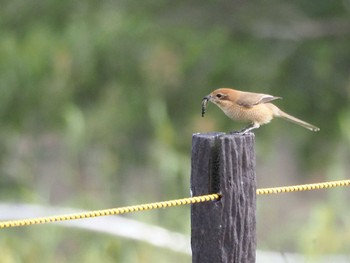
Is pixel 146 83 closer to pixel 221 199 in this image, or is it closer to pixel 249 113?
pixel 249 113

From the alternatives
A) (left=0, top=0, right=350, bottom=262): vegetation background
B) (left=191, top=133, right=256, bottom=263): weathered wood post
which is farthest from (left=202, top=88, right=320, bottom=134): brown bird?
(left=0, top=0, right=350, bottom=262): vegetation background

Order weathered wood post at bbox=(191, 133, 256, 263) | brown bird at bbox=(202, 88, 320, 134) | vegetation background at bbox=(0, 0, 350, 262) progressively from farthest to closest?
vegetation background at bbox=(0, 0, 350, 262), brown bird at bbox=(202, 88, 320, 134), weathered wood post at bbox=(191, 133, 256, 263)

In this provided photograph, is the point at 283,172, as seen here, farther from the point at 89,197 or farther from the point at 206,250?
the point at 206,250

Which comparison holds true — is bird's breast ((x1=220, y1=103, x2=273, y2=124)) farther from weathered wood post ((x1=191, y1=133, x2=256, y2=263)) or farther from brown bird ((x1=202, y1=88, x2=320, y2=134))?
weathered wood post ((x1=191, y1=133, x2=256, y2=263))

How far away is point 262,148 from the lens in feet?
24.4

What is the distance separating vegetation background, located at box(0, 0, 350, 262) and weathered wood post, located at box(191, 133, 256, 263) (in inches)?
156

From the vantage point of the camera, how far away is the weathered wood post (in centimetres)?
231

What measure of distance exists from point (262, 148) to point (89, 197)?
1726 millimetres

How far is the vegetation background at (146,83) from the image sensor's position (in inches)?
274

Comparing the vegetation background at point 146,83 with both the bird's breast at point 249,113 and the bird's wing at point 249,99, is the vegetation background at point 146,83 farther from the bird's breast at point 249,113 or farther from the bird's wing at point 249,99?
the bird's wing at point 249,99

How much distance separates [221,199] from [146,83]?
16.9ft

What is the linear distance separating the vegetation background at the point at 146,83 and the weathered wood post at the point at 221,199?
397cm

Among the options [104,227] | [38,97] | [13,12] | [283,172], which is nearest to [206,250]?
[104,227]

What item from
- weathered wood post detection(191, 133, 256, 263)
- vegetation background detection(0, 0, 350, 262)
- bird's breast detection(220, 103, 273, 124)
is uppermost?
Answer: vegetation background detection(0, 0, 350, 262)
